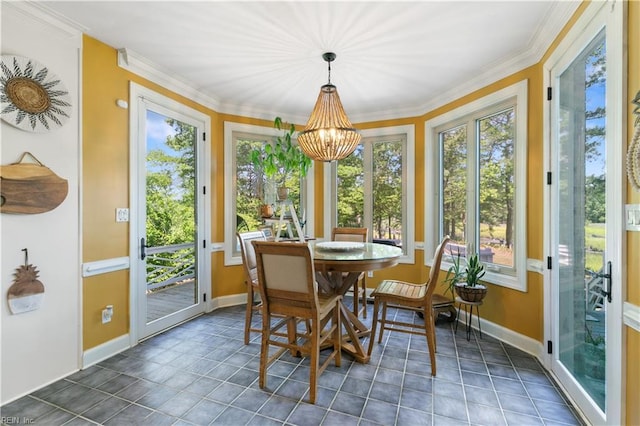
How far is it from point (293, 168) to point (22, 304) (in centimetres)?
296

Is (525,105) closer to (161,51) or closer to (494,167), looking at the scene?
(494,167)

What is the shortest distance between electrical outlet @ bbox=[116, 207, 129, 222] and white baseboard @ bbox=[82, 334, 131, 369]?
1051 mm

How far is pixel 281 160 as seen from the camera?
394 centimetres

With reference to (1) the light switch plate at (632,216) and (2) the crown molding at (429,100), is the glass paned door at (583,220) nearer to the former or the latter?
(1) the light switch plate at (632,216)

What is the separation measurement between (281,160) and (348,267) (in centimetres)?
214

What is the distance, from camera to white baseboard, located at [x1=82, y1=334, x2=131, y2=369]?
239 cm

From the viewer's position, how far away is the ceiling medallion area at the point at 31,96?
192 cm

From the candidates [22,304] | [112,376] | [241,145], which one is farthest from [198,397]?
[241,145]

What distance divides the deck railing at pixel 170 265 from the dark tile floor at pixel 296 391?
0.65m

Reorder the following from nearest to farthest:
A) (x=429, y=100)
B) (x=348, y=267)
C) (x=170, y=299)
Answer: (x=348, y=267)
(x=170, y=299)
(x=429, y=100)

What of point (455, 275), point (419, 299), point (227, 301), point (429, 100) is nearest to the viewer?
point (419, 299)

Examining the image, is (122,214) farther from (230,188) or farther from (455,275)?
(455,275)

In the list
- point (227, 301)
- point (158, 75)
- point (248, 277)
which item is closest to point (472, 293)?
point (248, 277)

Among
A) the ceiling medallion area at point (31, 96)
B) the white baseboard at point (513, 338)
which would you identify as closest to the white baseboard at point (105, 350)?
the ceiling medallion area at point (31, 96)
